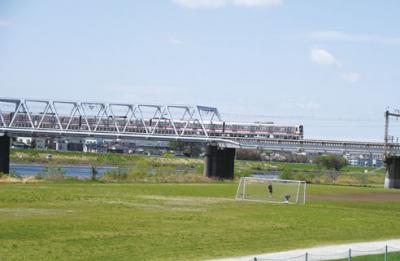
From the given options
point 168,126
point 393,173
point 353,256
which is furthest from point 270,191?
point 168,126

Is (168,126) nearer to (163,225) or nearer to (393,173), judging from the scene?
(393,173)

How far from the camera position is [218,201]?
59344 mm

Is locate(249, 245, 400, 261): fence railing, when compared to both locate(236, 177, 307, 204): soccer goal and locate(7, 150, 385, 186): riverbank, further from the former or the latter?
locate(7, 150, 385, 186): riverbank

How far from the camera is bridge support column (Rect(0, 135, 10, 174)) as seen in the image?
109750mm

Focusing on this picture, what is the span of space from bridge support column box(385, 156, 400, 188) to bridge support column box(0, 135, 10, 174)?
49883 mm

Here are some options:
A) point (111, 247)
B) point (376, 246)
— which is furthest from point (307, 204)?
point (111, 247)

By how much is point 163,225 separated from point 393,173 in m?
78.4

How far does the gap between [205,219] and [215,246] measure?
1171 centimetres

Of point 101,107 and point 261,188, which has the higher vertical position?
point 101,107

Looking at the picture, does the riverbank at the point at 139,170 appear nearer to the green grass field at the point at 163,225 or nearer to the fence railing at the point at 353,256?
the green grass field at the point at 163,225

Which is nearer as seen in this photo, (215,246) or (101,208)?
(215,246)

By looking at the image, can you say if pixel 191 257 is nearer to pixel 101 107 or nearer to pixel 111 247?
pixel 111 247

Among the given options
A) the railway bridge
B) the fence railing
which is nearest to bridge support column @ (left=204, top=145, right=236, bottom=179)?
the railway bridge

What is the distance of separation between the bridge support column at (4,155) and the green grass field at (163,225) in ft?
161
